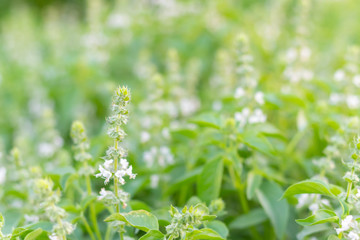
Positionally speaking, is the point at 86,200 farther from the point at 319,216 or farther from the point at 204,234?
the point at 319,216

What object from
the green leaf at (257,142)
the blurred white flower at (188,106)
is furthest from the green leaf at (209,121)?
the blurred white flower at (188,106)

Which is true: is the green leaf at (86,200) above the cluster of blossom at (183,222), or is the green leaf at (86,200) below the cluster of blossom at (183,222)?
above

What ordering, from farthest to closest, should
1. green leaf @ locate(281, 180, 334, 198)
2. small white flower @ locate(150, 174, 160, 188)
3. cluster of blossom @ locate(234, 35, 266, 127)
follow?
small white flower @ locate(150, 174, 160, 188) < cluster of blossom @ locate(234, 35, 266, 127) < green leaf @ locate(281, 180, 334, 198)

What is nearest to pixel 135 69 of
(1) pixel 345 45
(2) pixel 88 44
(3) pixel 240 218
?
(2) pixel 88 44

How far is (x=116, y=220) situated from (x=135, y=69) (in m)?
2.89

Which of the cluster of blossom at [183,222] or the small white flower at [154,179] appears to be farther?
the small white flower at [154,179]

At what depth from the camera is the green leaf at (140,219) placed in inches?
68.2

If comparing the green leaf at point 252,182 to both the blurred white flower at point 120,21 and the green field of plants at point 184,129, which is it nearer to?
the green field of plants at point 184,129

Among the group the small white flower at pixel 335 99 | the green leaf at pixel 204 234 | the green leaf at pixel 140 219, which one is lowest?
the green leaf at pixel 204 234

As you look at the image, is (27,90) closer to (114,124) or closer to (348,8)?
(114,124)

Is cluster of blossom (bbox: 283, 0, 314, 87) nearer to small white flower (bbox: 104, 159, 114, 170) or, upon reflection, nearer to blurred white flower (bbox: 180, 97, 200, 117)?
blurred white flower (bbox: 180, 97, 200, 117)

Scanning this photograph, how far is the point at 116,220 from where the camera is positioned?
1819 millimetres

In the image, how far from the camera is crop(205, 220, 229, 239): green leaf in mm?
1876

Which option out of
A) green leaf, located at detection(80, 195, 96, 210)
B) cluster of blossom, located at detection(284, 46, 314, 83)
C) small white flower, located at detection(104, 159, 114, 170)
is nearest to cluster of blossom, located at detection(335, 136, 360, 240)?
small white flower, located at detection(104, 159, 114, 170)
